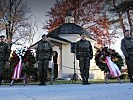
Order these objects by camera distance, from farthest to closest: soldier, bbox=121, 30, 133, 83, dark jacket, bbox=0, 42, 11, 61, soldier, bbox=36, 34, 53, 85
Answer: soldier, bbox=121, 30, 133, 83 < dark jacket, bbox=0, 42, 11, 61 < soldier, bbox=36, 34, 53, 85

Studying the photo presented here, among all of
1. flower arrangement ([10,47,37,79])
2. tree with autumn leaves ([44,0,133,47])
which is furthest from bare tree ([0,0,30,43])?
flower arrangement ([10,47,37,79])

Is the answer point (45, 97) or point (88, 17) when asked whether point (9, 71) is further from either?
point (88, 17)

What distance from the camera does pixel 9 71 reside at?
17.2 meters

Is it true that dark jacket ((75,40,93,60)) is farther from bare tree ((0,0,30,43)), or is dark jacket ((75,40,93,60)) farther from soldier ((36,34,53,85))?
bare tree ((0,0,30,43))

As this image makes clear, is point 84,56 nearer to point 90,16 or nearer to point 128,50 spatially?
point 128,50

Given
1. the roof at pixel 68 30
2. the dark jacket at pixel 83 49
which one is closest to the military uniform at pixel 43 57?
the dark jacket at pixel 83 49

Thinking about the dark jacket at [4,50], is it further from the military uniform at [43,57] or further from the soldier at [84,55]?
the soldier at [84,55]

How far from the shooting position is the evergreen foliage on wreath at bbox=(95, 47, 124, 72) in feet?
49.1

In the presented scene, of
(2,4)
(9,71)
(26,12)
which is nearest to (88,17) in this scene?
(26,12)

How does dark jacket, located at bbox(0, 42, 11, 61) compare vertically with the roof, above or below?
below

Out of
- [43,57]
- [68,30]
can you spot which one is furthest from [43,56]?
[68,30]

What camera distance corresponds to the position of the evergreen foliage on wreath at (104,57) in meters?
15.0

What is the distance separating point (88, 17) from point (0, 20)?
11.2m

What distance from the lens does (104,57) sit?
15547 mm
